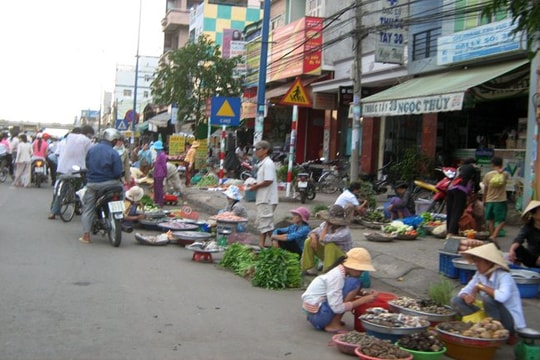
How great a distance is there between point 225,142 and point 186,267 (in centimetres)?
1635

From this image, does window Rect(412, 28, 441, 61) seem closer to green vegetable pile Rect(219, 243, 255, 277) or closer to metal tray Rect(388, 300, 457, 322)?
green vegetable pile Rect(219, 243, 255, 277)

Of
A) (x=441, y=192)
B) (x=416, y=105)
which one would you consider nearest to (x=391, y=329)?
(x=441, y=192)

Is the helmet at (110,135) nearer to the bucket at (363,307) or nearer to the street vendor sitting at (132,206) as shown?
the street vendor sitting at (132,206)

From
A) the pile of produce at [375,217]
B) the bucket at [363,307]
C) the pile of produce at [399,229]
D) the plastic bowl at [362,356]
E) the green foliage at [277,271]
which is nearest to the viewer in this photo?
the plastic bowl at [362,356]

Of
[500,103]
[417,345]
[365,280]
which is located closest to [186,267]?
[365,280]

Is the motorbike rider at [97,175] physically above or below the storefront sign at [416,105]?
below

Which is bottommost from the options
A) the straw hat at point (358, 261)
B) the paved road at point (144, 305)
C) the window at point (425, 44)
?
the paved road at point (144, 305)

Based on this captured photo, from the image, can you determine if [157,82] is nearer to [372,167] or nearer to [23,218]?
[372,167]

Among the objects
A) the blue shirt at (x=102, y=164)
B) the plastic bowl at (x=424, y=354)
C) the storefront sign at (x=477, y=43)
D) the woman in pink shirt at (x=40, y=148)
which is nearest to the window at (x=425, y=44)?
the storefront sign at (x=477, y=43)

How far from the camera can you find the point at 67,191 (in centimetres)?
1359

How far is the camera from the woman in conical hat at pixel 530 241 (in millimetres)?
7707

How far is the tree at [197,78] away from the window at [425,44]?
12.2 m

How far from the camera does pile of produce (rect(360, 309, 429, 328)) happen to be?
18.8 feet

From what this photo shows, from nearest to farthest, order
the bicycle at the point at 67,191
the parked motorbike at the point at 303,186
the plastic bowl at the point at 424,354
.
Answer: the plastic bowl at the point at 424,354 < the bicycle at the point at 67,191 < the parked motorbike at the point at 303,186
